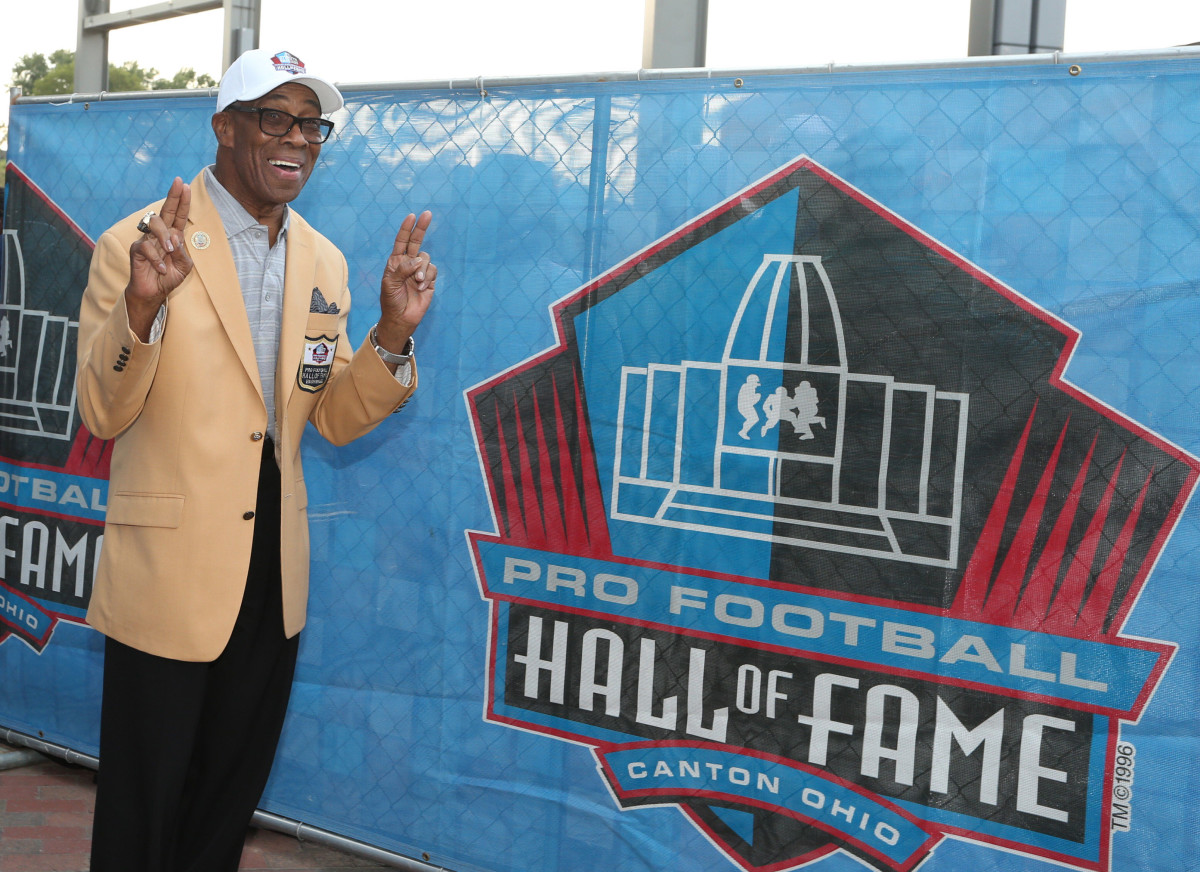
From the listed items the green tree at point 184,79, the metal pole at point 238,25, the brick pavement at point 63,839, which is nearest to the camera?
the brick pavement at point 63,839

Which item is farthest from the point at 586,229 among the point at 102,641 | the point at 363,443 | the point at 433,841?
the point at 102,641

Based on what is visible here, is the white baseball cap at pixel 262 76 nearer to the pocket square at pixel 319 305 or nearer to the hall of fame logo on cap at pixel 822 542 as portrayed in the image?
the pocket square at pixel 319 305

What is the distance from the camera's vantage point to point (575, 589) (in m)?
2.79

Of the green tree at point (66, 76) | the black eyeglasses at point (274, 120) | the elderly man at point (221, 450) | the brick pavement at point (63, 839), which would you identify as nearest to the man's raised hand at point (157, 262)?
the elderly man at point (221, 450)

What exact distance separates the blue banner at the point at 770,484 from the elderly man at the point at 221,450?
68 cm

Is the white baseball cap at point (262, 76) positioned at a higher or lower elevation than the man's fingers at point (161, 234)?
higher

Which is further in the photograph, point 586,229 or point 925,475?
point 586,229

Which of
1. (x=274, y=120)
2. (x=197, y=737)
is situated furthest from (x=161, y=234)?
(x=197, y=737)

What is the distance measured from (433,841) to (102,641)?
1.31m

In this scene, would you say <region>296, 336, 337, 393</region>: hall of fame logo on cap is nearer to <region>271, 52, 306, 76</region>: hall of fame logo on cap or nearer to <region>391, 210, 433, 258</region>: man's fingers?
<region>391, 210, 433, 258</region>: man's fingers

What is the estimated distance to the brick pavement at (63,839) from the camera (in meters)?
3.00

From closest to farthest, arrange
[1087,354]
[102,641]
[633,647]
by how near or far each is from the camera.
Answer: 1. [1087,354]
2. [633,647]
3. [102,641]

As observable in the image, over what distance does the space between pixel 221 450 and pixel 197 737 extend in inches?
26.2

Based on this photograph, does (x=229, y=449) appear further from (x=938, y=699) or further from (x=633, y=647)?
(x=938, y=699)
